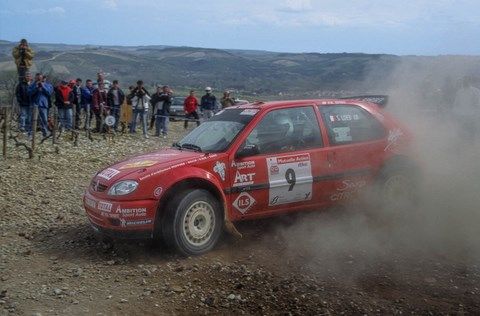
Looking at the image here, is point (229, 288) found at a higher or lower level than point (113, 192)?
lower

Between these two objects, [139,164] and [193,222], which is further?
[139,164]

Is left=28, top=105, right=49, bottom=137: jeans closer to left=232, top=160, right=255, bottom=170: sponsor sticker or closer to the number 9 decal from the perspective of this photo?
left=232, top=160, right=255, bottom=170: sponsor sticker

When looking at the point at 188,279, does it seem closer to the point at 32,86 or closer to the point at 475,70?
the point at 475,70

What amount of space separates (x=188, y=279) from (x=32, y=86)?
10845mm

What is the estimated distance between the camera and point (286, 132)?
6707 millimetres

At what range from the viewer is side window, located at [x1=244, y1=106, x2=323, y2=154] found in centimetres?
651

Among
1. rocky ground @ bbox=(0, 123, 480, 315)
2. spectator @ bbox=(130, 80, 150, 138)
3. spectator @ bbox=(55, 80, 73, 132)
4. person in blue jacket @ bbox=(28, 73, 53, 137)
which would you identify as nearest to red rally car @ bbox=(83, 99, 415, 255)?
rocky ground @ bbox=(0, 123, 480, 315)

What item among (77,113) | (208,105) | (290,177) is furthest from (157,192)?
(208,105)

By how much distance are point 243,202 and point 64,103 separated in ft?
36.1

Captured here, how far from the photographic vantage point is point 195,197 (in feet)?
19.3

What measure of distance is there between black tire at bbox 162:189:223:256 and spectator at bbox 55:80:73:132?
10.5 meters

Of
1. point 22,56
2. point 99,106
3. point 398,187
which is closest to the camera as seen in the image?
point 398,187

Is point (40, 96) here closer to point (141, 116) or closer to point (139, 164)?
point (141, 116)

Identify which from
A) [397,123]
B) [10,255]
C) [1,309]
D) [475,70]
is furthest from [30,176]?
[475,70]
